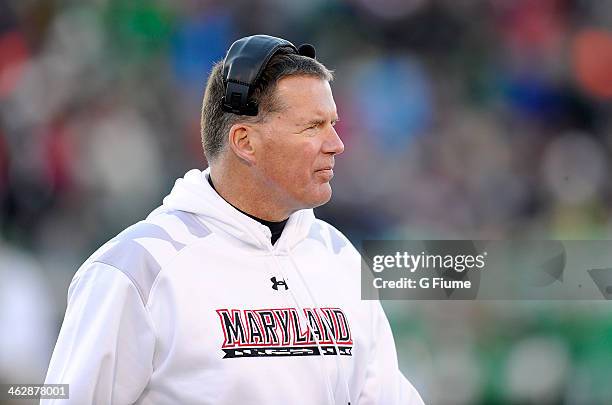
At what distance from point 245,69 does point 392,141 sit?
4124mm

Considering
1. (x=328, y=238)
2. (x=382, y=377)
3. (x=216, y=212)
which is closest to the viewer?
(x=216, y=212)

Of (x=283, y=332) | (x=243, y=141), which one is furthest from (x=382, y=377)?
(x=243, y=141)

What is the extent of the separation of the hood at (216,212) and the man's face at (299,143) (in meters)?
0.12

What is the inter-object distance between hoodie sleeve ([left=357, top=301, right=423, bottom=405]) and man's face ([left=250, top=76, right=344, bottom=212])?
1.46 ft

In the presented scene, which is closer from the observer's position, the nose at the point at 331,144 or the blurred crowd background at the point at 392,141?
the nose at the point at 331,144

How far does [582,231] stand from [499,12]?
1758mm

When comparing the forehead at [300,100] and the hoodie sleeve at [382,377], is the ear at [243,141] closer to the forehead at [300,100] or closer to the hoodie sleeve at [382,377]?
the forehead at [300,100]

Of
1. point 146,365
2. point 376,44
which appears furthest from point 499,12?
point 146,365

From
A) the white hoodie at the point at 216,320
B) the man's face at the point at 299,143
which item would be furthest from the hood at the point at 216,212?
the man's face at the point at 299,143

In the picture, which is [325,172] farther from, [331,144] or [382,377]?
[382,377]

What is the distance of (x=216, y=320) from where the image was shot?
2.47 m

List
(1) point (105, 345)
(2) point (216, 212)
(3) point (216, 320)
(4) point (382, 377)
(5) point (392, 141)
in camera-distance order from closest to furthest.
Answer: (1) point (105, 345), (3) point (216, 320), (2) point (216, 212), (4) point (382, 377), (5) point (392, 141)

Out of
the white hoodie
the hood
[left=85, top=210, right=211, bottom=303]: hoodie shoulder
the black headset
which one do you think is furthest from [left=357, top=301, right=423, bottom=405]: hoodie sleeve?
the black headset

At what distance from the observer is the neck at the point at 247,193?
2652 millimetres
